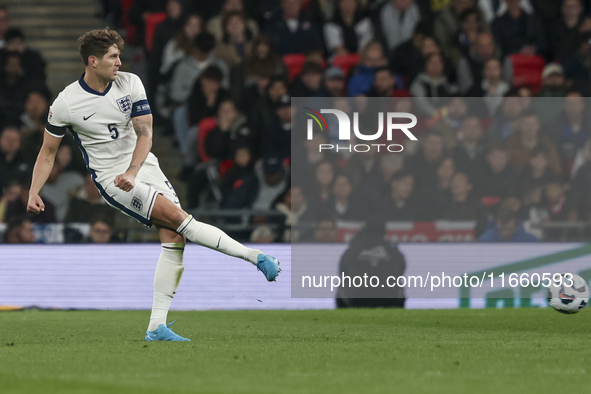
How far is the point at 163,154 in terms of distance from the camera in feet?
47.0

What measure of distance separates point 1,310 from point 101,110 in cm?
484

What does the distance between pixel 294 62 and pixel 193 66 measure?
1421 millimetres

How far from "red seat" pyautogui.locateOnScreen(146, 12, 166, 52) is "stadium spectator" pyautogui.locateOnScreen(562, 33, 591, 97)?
230 inches

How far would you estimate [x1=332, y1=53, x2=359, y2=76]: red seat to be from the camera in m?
13.2

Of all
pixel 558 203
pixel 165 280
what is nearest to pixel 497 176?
pixel 558 203

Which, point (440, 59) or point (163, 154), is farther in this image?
point (163, 154)

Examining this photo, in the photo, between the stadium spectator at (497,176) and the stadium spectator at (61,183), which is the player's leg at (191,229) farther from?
the stadium spectator at (61,183)

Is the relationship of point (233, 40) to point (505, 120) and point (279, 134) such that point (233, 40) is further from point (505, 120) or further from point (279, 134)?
point (505, 120)

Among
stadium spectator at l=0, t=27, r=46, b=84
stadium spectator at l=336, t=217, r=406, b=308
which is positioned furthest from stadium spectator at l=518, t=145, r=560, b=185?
stadium spectator at l=0, t=27, r=46, b=84

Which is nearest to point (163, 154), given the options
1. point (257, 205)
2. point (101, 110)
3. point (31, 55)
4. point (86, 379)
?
point (31, 55)

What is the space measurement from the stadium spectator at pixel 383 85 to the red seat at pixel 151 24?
11.8 feet

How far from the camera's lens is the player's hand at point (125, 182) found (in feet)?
20.3

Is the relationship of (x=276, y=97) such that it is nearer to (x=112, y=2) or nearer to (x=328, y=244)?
(x=328, y=244)

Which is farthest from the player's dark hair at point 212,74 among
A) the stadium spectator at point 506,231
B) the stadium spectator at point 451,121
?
the stadium spectator at point 506,231
